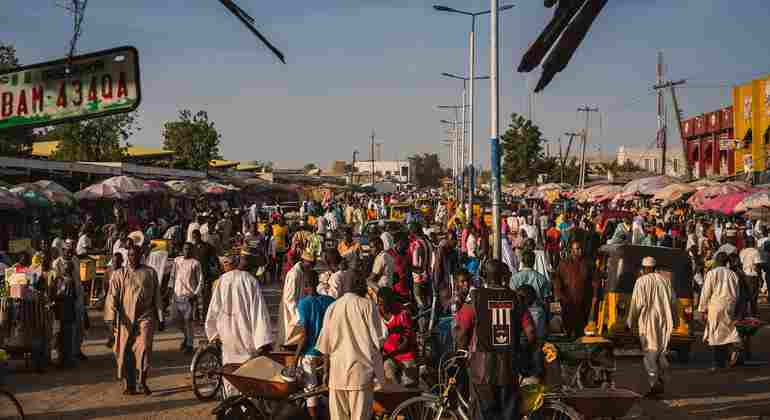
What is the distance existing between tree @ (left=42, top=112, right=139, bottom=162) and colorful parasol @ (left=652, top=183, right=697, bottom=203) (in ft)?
90.2

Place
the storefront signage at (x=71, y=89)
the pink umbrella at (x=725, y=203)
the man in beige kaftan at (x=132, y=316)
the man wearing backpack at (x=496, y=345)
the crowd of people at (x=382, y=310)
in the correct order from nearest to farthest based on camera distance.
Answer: the storefront signage at (x=71, y=89) < the man wearing backpack at (x=496, y=345) < the crowd of people at (x=382, y=310) < the man in beige kaftan at (x=132, y=316) < the pink umbrella at (x=725, y=203)

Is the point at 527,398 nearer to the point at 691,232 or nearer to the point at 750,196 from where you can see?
the point at 750,196

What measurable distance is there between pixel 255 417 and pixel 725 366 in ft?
24.0

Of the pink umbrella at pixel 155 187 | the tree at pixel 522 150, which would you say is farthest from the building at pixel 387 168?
the pink umbrella at pixel 155 187

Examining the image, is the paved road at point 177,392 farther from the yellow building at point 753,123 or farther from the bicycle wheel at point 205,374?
the yellow building at point 753,123

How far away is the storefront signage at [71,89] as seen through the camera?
17.4ft

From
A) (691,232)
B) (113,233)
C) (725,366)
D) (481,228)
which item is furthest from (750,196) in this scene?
(113,233)

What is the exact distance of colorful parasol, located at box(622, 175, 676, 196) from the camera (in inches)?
1169

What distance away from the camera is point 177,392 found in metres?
9.81

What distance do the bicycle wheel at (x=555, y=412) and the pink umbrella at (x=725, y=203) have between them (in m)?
15.5

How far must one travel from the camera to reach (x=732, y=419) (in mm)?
8570

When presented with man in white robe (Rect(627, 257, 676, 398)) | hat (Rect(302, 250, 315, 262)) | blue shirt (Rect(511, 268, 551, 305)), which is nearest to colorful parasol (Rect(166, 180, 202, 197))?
hat (Rect(302, 250, 315, 262))


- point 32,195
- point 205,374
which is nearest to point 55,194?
point 32,195

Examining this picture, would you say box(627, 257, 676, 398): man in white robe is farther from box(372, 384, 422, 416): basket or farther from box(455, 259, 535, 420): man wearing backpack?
box(455, 259, 535, 420): man wearing backpack
